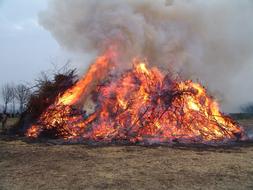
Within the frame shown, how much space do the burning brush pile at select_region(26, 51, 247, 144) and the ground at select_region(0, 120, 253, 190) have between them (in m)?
2.37

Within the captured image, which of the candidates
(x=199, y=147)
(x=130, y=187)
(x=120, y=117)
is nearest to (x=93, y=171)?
(x=130, y=187)

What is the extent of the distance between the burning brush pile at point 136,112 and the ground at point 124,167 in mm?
2368

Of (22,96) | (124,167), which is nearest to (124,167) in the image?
(124,167)

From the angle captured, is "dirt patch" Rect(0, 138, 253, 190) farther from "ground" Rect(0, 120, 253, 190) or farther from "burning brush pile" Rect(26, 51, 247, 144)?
"burning brush pile" Rect(26, 51, 247, 144)

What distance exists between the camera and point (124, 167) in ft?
32.6

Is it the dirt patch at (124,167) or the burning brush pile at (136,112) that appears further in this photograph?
the burning brush pile at (136,112)

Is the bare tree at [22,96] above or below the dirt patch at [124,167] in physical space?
above

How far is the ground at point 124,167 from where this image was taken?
27.2ft

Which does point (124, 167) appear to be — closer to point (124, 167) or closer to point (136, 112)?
point (124, 167)

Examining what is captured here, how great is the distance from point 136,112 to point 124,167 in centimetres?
690

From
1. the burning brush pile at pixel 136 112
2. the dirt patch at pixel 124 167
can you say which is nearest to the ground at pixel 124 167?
the dirt patch at pixel 124 167

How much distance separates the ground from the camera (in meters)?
8.30

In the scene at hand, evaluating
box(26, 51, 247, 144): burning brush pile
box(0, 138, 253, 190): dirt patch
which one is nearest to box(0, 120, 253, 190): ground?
box(0, 138, 253, 190): dirt patch

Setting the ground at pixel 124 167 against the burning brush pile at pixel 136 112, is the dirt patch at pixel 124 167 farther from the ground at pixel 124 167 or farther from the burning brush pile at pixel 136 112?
the burning brush pile at pixel 136 112
